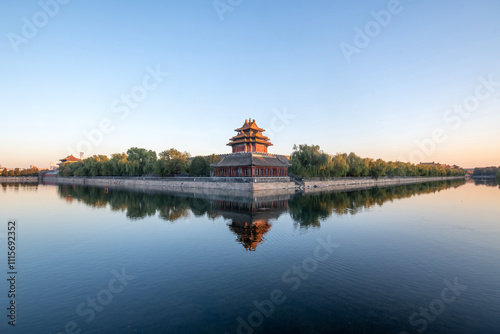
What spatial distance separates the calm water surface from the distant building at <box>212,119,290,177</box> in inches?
1076

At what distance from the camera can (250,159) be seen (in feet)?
151

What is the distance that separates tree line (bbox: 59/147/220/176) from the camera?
56250 millimetres

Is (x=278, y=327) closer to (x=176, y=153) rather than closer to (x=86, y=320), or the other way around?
(x=86, y=320)

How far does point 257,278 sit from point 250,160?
3630 centimetres

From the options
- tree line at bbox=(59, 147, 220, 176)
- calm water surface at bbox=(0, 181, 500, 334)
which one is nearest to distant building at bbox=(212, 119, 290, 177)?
tree line at bbox=(59, 147, 220, 176)

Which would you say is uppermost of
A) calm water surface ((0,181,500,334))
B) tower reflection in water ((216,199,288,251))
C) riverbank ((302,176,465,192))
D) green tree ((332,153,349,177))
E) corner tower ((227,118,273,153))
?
corner tower ((227,118,273,153))

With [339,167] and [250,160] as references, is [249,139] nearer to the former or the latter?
[250,160]

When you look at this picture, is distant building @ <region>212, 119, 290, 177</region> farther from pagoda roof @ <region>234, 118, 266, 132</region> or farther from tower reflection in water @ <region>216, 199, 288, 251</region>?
tower reflection in water @ <region>216, 199, 288, 251</region>

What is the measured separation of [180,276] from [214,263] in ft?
5.85

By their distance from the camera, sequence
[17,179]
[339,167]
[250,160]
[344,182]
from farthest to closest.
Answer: [17,179], [344,182], [339,167], [250,160]

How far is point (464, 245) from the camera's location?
46.1 ft

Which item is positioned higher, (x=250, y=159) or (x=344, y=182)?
(x=250, y=159)

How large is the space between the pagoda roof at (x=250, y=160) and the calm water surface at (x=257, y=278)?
27.1 metres

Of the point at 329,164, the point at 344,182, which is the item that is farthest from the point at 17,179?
the point at 344,182
